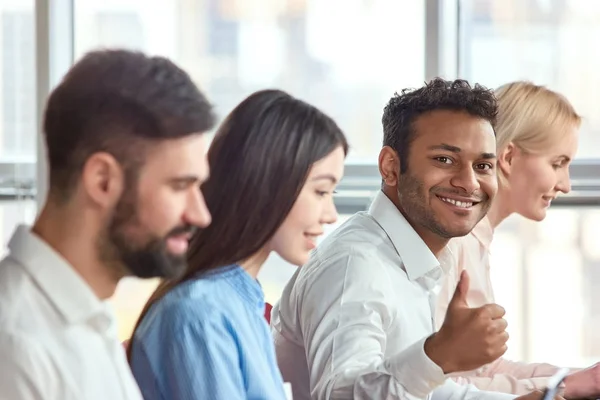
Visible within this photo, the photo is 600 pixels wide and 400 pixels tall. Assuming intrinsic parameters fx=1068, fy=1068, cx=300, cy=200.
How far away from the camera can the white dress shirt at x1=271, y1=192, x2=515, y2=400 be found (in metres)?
1.67

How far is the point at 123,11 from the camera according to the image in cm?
379

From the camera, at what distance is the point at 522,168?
2.63 meters

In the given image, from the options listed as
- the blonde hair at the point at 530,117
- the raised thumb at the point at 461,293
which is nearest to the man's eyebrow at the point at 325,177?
the raised thumb at the point at 461,293

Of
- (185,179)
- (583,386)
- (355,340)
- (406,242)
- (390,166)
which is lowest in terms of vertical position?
(583,386)

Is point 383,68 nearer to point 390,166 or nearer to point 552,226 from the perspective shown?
point 552,226

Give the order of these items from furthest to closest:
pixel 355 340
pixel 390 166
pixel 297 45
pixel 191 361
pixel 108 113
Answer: pixel 297 45
pixel 390 166
pixel 355 340
pixel 191 361
pixel 108 113

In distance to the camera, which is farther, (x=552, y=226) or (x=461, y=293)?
(x=552, y=226)

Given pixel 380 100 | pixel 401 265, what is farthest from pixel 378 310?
pixel 380 100

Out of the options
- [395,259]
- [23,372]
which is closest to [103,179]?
[23,372]

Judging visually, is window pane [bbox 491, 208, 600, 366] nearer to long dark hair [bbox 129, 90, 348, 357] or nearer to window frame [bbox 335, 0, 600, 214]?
window frame [bbox 335, 0, 600, 214]

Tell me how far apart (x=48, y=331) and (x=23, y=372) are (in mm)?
63

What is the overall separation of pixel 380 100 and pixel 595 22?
0.76 meters

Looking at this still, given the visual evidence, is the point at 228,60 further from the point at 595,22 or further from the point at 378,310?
the point at 378,310

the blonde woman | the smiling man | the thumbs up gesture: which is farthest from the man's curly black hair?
the thumbs up gesture
